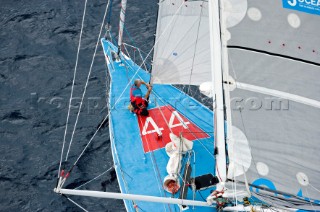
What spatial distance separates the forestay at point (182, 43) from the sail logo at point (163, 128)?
45.4 inches

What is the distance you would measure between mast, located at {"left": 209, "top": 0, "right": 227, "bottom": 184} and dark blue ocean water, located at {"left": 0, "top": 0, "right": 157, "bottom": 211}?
5618 mm

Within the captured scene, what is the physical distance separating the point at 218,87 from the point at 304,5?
2.52 meters

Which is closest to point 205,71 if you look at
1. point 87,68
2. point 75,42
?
point 87,68

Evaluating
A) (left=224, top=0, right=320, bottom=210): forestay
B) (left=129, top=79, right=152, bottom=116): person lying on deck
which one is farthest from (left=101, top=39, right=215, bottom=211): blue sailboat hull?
Answer: (left=224, top=0, right=320, bottom=210): forestay

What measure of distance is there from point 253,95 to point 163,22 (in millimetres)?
5667

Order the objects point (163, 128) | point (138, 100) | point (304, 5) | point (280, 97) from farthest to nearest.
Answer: point (138, 100)
point (163, 128)
point (280, 97)
point (304, 5)

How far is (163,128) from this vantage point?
14922 mm

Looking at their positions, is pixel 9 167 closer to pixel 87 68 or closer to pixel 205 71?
pixel 87 68

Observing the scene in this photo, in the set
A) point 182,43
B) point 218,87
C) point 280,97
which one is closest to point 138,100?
point 182,43

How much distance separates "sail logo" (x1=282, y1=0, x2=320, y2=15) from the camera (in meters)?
9.80

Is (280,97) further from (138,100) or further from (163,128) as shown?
(138,100)

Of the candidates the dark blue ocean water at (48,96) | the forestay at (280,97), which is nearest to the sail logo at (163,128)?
the dark blue ocean water at (48,96)

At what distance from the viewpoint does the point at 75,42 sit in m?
21.2

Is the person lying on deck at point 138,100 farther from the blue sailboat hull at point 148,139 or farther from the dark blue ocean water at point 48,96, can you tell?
the dark blue ocean water at point 48,96
